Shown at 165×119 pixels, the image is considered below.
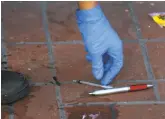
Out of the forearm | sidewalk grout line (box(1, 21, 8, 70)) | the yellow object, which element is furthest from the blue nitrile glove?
the yellow object

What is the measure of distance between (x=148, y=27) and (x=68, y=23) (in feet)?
2.00

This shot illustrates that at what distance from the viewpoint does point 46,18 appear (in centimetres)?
380

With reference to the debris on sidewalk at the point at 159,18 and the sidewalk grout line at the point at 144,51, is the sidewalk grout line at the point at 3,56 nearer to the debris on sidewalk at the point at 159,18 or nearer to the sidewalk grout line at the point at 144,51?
the sidewalk grout line at the point at 144,51

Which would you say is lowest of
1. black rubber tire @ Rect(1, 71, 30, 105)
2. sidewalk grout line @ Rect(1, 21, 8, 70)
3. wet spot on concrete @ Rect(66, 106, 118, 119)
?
wet spot on concrete @ Rect(66, 106, 118, 119)

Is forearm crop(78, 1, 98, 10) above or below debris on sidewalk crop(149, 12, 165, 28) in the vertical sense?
above

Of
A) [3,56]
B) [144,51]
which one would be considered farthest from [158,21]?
[3,56]

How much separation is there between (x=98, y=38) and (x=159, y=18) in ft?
3.12

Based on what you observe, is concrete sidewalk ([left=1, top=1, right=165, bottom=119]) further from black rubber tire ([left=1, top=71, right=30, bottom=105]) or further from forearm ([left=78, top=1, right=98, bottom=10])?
forearm ([left=78, top=1, right=98, bottom=10])

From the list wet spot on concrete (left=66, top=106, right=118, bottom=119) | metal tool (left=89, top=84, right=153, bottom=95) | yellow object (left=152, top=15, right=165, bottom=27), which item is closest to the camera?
wet spot on concrete (left=66, top=106, right=118, bottom=119)

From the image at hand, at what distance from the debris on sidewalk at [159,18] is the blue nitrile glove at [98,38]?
29.3 inches

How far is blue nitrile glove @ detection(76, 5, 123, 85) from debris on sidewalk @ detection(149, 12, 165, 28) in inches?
29.3

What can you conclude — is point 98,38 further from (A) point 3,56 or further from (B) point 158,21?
(B) point 158,21

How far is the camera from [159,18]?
378 centimetres

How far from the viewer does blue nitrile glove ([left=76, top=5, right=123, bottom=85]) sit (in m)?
2.93
